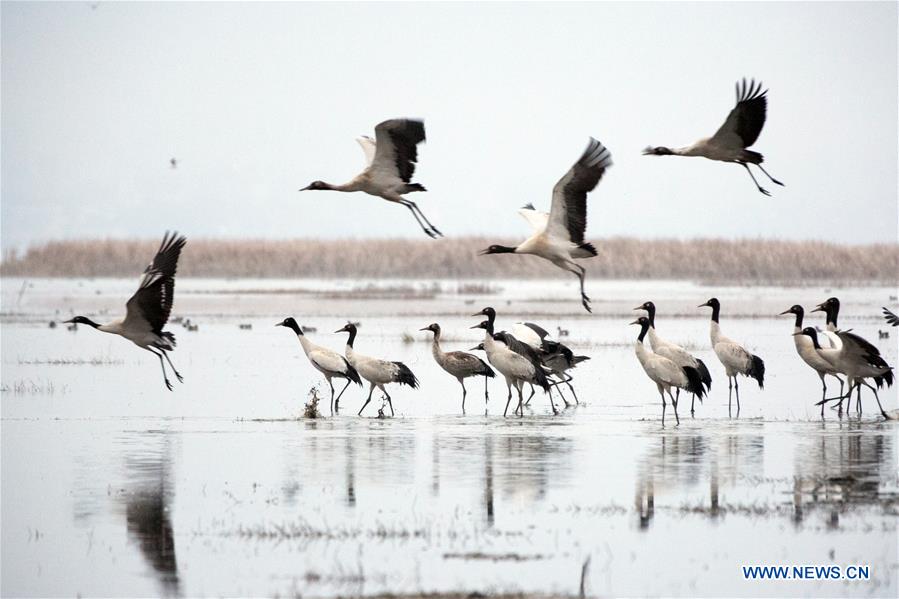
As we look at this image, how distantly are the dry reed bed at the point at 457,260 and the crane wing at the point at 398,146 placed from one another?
34.4m

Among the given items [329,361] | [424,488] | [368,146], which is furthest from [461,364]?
[424,488]

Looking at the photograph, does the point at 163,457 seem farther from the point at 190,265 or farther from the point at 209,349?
the point at 190,265

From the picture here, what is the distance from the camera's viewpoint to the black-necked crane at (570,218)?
1395cm

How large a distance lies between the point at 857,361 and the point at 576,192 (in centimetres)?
347

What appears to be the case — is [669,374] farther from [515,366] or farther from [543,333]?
[543,333]

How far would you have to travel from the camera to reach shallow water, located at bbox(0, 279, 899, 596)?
27.2 ft

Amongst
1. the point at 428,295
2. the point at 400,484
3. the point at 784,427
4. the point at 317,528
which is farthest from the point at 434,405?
the point at 428,295

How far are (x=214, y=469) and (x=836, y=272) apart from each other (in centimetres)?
3990

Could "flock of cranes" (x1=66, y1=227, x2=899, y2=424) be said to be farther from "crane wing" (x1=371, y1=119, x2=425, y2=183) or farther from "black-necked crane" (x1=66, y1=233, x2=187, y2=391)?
"crane wing" (x1=371, y1=119, x2=425, y2=183)

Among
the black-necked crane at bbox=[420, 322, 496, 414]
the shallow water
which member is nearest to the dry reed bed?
the shallow water

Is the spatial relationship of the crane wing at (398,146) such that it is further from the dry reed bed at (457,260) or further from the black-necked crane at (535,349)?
the dry reed bed at (457,260)

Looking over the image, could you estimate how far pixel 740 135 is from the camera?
14.4 metres

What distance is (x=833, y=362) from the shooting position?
1538 cm

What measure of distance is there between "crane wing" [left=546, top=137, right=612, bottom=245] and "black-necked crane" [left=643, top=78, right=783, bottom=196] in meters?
1.31
